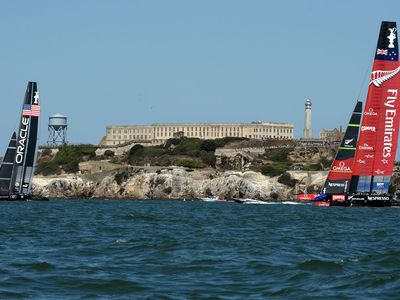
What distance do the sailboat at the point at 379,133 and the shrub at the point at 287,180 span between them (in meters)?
44.3

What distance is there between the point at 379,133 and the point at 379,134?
3.9 inches

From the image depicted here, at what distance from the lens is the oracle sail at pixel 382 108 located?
252 ft

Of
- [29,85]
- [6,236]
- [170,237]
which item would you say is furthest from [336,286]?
[29,85]

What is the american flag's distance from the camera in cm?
9750

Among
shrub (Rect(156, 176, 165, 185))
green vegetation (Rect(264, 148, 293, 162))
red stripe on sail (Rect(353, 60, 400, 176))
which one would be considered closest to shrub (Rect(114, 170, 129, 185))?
shrub (Rect(156, 176, 165, 185))

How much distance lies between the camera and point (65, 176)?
138 meters

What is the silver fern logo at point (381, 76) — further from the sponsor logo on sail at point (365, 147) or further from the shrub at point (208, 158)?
the shrub at point (208, 158)

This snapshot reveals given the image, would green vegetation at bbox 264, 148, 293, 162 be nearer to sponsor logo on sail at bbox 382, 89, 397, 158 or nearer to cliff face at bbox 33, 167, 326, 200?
cliff face at bbox 33, 167, 326, 200

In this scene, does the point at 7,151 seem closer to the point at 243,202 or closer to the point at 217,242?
the point at 243,202

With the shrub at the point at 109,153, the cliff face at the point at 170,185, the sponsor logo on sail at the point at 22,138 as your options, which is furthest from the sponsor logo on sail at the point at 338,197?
the shrub at the point at 109,153

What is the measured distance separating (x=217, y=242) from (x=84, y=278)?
11.4 m

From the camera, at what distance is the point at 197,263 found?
28859mm

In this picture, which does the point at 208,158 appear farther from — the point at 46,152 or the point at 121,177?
the point at 46,152

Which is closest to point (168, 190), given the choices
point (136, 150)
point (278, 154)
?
point (278, 154)
